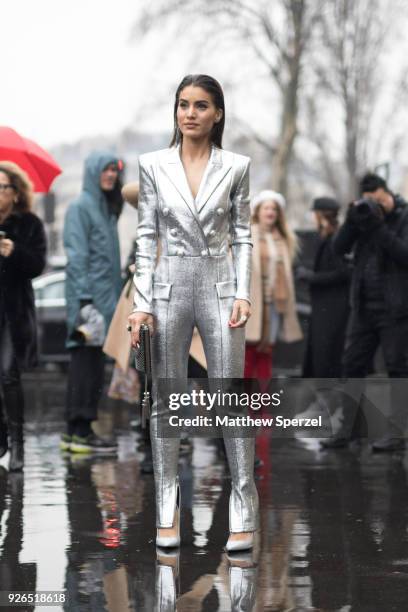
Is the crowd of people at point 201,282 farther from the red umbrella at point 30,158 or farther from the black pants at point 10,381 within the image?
the red umbrella at point 30,158

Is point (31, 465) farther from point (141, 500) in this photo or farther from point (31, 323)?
point (141, 500)

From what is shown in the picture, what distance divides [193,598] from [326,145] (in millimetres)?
41889

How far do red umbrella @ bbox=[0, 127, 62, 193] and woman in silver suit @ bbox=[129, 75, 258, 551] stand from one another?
11.5 ft

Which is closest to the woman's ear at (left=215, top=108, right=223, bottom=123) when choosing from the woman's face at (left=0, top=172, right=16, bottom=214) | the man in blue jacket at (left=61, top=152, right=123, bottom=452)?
the woman's face at (left=0, top=172, right=16, bottom=214)

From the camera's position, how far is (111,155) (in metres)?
10.3

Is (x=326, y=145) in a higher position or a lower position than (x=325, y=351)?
higher

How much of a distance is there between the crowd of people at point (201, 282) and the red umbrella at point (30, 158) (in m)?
0.29

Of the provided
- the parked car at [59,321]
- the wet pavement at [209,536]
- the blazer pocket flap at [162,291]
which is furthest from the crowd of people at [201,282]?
the parked car at [59,321]

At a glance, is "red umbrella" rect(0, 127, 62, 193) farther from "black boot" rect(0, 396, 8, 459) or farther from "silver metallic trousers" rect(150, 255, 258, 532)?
"silver metallic trousers" rect(150, 255, 258, 532)

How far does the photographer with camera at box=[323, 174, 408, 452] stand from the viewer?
10.5m

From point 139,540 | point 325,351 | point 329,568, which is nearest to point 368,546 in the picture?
point 329,568

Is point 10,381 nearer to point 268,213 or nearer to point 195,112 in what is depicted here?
point 268,213

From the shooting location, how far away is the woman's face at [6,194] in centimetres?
918

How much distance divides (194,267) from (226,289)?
0.18 metres
